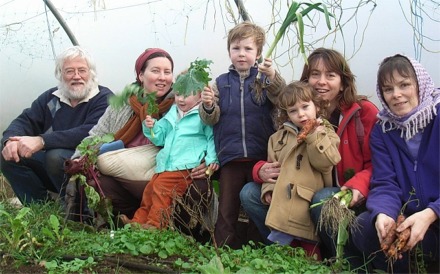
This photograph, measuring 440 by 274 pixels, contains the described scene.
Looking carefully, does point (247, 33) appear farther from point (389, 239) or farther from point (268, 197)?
point (389, 239)

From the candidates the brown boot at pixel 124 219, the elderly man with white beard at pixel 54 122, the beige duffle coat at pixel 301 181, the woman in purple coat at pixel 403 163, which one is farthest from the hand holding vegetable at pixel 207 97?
the elderly man with white beard at pixel 54 122

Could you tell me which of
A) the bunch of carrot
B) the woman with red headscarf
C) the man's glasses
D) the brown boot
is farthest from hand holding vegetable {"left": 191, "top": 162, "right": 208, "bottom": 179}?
the man's glasses

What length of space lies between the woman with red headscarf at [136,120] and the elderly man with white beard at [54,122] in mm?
370

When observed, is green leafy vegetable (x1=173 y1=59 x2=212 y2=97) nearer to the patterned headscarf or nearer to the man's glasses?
the patterned headscarf

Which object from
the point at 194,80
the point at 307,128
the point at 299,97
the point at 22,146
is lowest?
the point at 22,146

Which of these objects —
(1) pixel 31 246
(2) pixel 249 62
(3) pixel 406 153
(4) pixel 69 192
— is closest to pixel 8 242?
(1) pixel 31 246

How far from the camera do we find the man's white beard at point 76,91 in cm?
452

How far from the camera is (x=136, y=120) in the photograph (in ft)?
13.4

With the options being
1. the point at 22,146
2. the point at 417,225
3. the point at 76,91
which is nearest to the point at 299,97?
A: the point at 417,225

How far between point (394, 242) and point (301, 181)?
655mm

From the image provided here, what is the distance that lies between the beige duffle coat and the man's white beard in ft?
6.10

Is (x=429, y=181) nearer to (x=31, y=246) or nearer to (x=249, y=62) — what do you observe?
(x=249, y=62)

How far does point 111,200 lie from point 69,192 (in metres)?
0.28

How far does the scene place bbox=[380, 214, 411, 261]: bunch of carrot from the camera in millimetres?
2713
